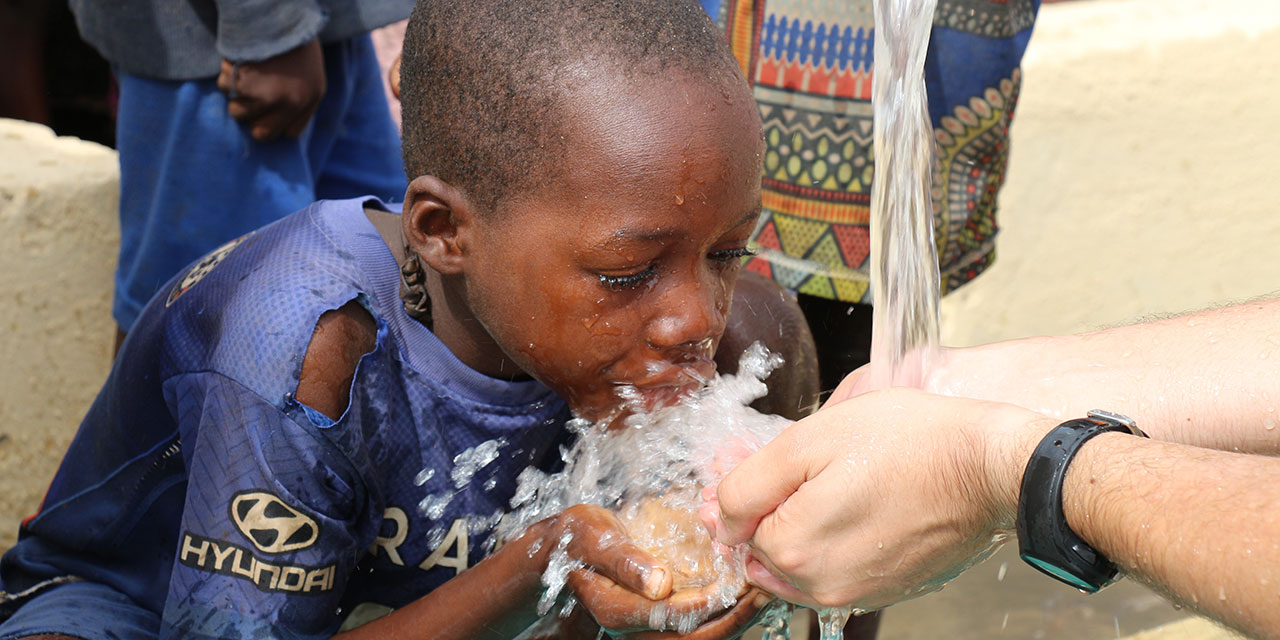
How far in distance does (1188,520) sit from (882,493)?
0.37m

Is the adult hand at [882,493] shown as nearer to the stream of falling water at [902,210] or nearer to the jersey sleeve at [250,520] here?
the stream of falling water at [902,210]

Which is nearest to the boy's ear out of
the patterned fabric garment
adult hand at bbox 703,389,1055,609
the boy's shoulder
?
the boy's shoulder

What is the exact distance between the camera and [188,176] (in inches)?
111

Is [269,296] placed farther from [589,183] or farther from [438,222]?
[589,183]

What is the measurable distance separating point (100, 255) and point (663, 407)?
1.84m

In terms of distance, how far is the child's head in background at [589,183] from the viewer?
1.76 m

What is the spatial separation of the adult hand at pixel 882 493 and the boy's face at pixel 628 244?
225 millimetres

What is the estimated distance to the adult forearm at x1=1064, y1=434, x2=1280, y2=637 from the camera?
1313 mm

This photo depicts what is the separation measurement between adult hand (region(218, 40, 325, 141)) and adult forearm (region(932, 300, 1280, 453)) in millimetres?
1485

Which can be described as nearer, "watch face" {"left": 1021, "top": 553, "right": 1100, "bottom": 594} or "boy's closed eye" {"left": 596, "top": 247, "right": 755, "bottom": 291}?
"watch face" {"left": 1021, "top": 553, "right": 1100, "bottom": 594}

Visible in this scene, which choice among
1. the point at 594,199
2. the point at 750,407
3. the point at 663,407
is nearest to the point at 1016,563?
the point at 750,407

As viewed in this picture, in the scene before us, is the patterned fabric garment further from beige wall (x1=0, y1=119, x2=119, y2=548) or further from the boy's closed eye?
beige wall (x1=0, y1=119, x2=119, y2=548)

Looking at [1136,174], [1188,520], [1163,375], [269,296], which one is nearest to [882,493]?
[1188,520]

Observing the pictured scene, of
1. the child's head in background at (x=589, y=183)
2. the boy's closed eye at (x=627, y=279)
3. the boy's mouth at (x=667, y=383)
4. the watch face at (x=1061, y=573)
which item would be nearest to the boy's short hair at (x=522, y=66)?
the child's head in background at (x=589, y=183)
